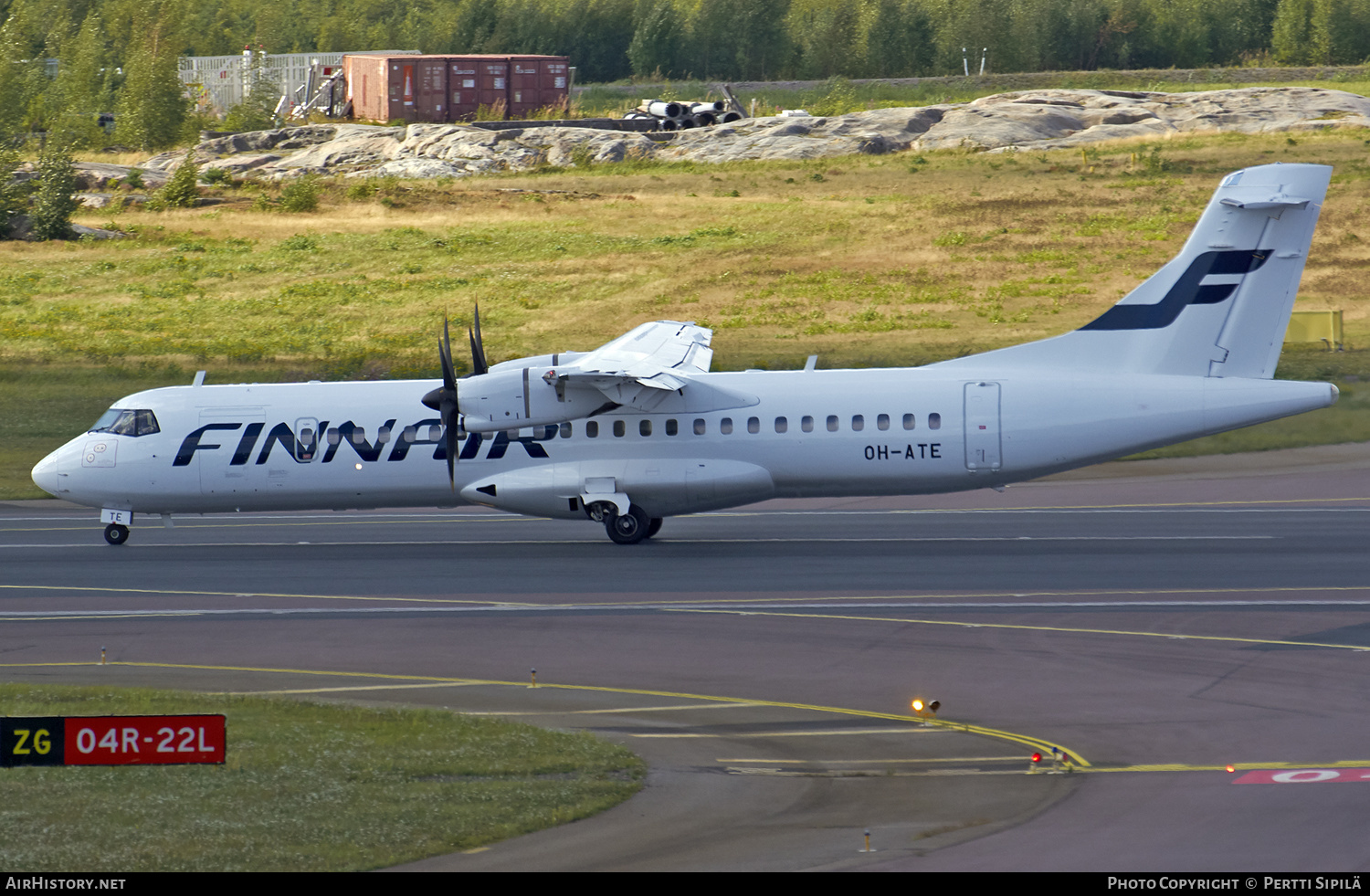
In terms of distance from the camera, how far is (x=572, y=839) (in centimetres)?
1238

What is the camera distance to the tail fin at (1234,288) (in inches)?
1051

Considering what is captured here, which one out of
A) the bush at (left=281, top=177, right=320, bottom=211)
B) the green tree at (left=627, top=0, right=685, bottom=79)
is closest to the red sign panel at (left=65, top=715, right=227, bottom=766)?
the bush at (left=281, top=177, right=320, bottom=211)

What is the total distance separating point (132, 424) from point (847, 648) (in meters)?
16.9

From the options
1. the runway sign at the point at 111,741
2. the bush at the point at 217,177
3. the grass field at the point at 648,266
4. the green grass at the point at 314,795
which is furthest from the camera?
the bush at the point at 217,177

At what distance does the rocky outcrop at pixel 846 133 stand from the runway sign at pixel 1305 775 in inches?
3101

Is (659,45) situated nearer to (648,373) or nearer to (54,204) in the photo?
(54,204)

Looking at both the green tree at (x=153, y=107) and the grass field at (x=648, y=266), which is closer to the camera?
the grass field at (x=648, y=266)

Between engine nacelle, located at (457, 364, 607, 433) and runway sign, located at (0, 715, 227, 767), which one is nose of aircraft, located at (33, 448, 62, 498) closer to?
engine nacelle, located at (457, 364, 607, 433)

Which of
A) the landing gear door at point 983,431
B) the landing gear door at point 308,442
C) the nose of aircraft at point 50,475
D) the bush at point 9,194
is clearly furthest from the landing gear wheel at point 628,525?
the bush at point 9,194

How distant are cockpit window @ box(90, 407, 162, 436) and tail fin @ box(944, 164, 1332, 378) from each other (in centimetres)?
1853

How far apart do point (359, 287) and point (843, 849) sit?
200ft

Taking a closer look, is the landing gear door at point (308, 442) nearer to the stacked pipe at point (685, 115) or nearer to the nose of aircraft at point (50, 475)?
the nose of aircraft at point (50, 475)

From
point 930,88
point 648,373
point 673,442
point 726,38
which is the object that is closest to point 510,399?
point 648,373

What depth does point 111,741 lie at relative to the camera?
10.3m
